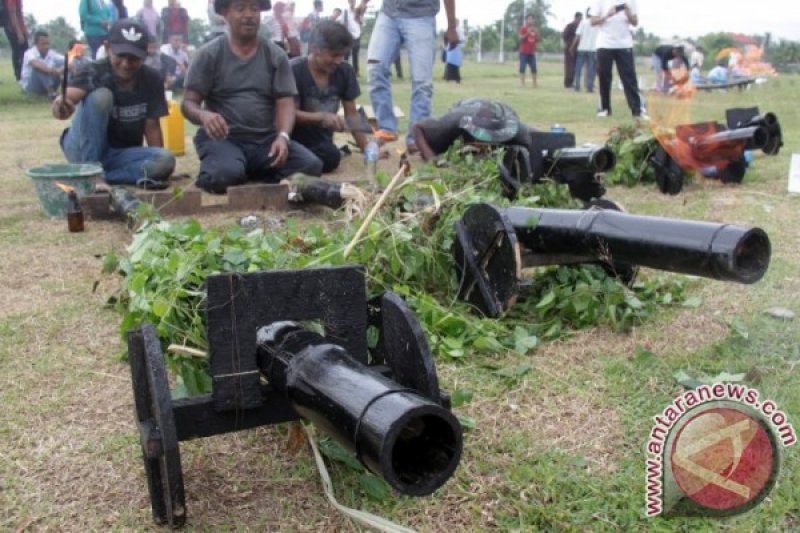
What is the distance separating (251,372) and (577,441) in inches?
36.9

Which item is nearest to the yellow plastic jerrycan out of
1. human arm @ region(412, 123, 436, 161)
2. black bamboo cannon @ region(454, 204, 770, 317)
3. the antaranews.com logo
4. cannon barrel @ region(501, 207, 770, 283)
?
human arm @ region(412, 123, 436, 161)

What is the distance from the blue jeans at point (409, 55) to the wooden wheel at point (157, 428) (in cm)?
557

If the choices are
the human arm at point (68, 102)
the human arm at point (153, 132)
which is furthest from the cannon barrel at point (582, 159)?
the human arm at point (68, 102)

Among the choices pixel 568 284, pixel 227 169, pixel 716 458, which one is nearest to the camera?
pixel 716 458

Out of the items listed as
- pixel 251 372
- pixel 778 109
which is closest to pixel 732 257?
pixel 251 372

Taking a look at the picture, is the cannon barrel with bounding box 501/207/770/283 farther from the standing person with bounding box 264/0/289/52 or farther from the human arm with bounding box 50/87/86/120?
the standing person with bounding box 264/0/289/52

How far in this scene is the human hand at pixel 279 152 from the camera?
229 inches

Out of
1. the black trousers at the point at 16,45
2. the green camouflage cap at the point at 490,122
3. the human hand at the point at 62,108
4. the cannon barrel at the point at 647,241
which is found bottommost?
the cannon barrel at the point at 647,241

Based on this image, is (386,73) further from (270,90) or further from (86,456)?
(86,456)

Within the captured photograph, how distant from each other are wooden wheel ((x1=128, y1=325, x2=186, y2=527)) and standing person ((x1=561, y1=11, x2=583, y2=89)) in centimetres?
1897

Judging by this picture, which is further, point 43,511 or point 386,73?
point 386,73

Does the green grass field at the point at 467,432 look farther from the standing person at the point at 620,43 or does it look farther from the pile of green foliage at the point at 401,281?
the standing person at the point at 620,43

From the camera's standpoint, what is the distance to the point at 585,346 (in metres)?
2.95

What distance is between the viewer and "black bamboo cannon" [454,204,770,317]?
8.05 feet
